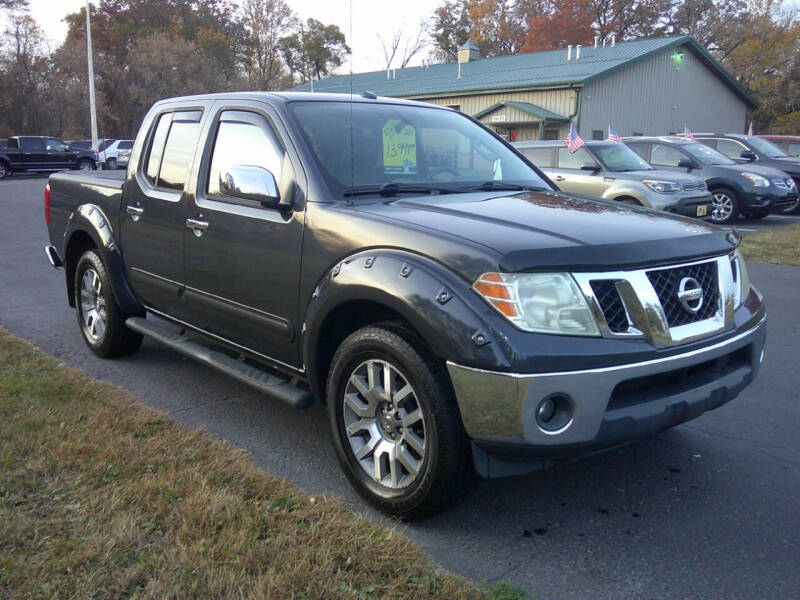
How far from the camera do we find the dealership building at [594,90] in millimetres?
29203

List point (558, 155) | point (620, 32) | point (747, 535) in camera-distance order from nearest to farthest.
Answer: point (747, 535)
point (558, 155)
point (620, 32)

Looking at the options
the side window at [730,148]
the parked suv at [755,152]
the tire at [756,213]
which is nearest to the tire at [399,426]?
the tire at [756,213]

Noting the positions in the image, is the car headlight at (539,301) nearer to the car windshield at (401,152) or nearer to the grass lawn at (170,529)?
the grass lawn at (170,529)


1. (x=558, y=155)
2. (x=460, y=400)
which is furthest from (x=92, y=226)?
(x=558, y=155)

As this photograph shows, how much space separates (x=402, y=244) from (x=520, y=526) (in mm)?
1323

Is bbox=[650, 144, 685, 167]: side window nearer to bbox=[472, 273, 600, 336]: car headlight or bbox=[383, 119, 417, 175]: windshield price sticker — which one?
bbox=[383, 119, 417, 175]: windshield price sticker

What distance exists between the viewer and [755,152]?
17422 millimetres

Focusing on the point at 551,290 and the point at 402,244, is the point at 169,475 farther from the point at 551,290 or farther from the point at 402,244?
the point at 551,290

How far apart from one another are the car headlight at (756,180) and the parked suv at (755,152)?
4.55 ft

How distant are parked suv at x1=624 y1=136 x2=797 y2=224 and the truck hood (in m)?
11.7

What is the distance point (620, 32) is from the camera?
52.4 metres

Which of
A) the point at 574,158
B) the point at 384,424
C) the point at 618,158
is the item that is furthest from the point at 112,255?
the point at 618,158

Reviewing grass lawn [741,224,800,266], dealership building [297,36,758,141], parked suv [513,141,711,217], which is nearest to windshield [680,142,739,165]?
grass lawn [741,224,800,266]

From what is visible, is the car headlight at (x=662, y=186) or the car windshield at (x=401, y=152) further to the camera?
the car headlight at (x=662, y=186)
